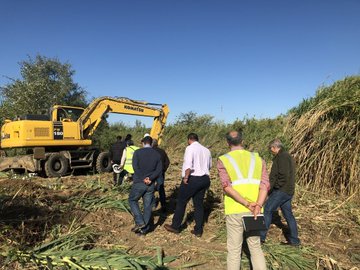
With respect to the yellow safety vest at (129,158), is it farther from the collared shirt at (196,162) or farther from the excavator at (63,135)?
the excavator at (63,135)

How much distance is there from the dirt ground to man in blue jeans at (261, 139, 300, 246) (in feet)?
1.20

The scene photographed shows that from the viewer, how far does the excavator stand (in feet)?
42.4

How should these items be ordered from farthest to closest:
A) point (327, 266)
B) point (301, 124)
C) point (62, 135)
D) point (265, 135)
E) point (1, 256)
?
point (265, 135) → point (62, 135) → point (301, 124) → point (327, 266) → point (1, 256)

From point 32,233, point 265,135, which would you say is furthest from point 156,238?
point 265,135

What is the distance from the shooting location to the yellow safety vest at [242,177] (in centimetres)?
404

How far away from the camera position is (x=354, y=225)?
→ 7266 millimetres

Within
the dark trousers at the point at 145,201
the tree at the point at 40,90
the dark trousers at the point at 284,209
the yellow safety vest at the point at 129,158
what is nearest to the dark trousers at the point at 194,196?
the dark trousers at the point at 145,201

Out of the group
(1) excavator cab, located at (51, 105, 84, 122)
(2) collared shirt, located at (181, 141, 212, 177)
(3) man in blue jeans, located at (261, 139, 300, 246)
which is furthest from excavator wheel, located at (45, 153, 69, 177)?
(3) man in blue jeans, located at (261, 139, 300, 246)

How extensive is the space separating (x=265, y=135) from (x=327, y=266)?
1316 centimetres

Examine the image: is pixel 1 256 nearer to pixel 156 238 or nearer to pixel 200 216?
pixel 156 238

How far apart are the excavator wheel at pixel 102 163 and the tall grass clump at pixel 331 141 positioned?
27.0 ft

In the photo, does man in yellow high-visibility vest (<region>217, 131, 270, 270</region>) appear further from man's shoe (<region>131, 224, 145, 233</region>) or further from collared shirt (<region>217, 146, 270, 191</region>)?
man's shoe (<region>131, 224, 145, 233</region>)

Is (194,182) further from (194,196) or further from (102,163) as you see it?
(102,163)

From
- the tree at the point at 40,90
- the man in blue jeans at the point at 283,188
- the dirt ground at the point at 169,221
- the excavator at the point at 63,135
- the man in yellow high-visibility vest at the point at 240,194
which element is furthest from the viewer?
the tree at the point at 40,90
